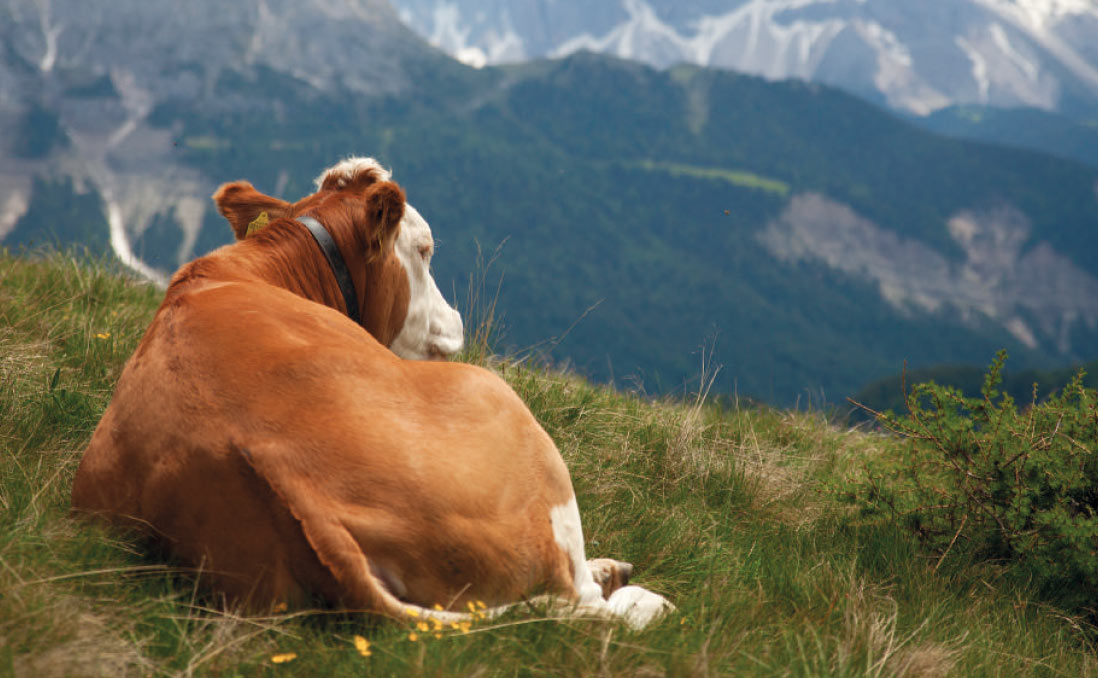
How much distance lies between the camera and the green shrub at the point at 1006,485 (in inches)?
201

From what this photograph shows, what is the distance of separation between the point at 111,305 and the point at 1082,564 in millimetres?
7639

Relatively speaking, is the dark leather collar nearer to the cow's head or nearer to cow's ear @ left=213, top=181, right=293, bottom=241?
the cow's head

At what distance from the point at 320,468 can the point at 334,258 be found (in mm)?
2271

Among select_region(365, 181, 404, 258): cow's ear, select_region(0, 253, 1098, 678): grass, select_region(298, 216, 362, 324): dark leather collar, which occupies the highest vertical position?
select_region(365, 181, 404, 258): cow's ear

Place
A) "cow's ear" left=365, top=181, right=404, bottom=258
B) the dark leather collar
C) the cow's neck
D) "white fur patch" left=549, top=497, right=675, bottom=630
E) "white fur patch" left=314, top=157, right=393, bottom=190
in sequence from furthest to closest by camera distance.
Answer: "white fur patch" left=314, top=157, right=393, bottom=190 → the dark leather collar → "cow's ear" left=365, top=181, right=404, bottom=258 → the cow's neck → "white fur patch" left=549, top=497, right=675, bottom=630

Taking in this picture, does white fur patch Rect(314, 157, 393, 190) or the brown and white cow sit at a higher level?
white fur patch Rect(314, 157, 393, 190)

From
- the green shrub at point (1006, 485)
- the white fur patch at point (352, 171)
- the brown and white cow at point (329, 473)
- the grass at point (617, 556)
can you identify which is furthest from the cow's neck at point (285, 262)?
the green shrub at point (1006, 485)

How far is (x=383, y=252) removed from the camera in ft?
16.2

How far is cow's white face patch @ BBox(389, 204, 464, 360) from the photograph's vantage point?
5.30m

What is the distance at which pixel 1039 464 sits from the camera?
17.1 ft

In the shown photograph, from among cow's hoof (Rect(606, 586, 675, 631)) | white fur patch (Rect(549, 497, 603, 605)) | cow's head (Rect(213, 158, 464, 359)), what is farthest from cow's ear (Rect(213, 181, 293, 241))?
cow's hoof (Rect(606, 586, 675, 631))

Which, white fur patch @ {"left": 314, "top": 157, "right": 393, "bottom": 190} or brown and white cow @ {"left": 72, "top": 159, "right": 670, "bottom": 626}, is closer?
brown and white cow @ {"left": 72, "top": 159, "right": 670, "bottom": 626}

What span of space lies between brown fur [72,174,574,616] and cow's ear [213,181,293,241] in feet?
5.87

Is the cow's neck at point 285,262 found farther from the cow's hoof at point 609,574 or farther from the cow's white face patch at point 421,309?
the cow's hoof at point 609,574
